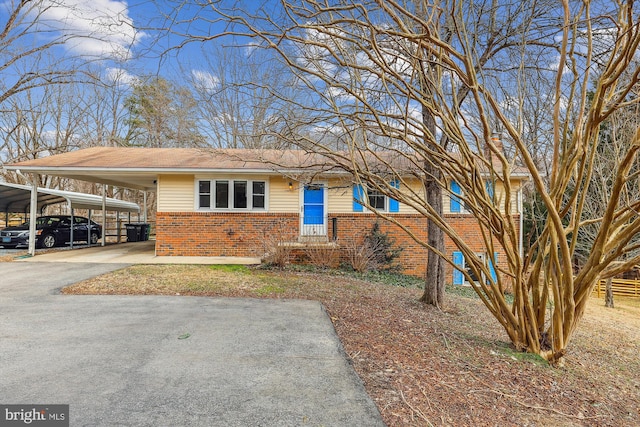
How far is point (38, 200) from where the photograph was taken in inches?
572

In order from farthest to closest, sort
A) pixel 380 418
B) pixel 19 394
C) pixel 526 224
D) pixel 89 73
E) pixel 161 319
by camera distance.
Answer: pixel 526 224 < pixel 89 73 < pixel 161 319 < pixel 19 394 < pixel 380 418

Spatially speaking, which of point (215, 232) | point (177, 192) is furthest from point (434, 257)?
point (177, 192)

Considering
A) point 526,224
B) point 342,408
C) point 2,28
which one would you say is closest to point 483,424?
point 342,408

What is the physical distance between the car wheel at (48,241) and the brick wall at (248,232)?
5.53m

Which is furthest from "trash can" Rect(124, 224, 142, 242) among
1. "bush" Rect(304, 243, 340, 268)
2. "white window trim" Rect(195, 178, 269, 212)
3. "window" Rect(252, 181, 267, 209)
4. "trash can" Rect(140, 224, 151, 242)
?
"bush" Rect(304, 243, 340, 268)

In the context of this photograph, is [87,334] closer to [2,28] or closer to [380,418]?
[380,418]

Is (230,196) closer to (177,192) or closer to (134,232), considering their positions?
(177,192)

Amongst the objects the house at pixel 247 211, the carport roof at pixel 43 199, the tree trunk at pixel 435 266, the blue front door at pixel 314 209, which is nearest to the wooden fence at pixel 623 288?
the house at pixel 247 211

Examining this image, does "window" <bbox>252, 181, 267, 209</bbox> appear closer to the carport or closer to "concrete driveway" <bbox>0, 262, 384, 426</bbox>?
"concrete driveway" <bbox>0, 262, 384, 426</bbox>

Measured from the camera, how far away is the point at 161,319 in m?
4.80

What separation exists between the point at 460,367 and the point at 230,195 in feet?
31.2

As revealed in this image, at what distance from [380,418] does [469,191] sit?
2.55 meters

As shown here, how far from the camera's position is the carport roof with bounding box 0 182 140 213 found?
499 inches

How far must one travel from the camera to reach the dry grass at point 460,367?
2.63 meters
